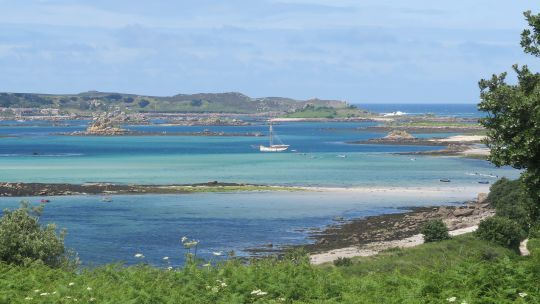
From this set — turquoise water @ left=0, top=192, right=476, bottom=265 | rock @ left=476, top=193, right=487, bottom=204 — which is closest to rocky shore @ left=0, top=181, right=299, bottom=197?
turquoise water @ left=0, top=192, right=476, bottom=265

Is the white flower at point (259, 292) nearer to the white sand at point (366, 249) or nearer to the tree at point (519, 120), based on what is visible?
the tree at point (519, 120)

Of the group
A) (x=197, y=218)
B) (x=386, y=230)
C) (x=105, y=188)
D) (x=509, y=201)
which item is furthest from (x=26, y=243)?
(x=105, y=188)

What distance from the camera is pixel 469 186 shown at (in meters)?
89.1

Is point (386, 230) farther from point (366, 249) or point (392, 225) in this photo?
point (366, 249)

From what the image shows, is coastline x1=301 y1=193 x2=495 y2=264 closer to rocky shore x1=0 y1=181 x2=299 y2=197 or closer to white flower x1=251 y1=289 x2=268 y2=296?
rocky shore x1=0 y1=181 x2=299 y2=197

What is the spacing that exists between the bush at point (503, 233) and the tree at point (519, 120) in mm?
24715

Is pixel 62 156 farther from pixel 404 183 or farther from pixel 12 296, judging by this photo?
pixel 12 296

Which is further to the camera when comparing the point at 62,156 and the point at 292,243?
the point at 62,156

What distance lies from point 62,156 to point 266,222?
8500 centimetres

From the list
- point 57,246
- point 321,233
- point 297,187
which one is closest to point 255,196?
point 297,187

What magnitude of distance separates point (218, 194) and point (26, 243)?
56.6 metres

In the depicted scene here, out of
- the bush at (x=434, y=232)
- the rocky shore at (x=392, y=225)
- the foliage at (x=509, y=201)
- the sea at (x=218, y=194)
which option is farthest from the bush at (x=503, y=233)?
the sea at (x=218, y=194)

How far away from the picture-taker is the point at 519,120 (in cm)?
1867

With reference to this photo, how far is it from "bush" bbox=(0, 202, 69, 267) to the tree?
621 inches
